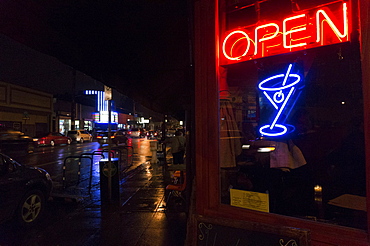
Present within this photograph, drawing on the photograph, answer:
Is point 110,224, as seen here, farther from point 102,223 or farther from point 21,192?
point 21,192

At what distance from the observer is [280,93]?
2.46 metres

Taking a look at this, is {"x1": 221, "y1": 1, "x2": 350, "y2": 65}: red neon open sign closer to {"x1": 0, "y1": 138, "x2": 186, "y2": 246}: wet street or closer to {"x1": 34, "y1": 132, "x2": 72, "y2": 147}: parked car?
{"x1": 0, "y1": 138, "x2": 186, "y2": 246}: wet street

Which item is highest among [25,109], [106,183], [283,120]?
[25,109]

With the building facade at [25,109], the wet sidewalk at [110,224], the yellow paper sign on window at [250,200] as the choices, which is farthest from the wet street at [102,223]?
the building facade at [25,109]

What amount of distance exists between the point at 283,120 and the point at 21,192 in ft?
15.3

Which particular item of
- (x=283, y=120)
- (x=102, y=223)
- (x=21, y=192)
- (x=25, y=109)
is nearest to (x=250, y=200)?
(x=283, y=120)

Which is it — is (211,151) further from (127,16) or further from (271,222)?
(127,16)

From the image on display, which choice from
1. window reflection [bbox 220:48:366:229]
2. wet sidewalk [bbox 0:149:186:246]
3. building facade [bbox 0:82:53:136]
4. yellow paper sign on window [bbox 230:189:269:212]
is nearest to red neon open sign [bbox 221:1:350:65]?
window reflection [bbox 220:48:366:229]

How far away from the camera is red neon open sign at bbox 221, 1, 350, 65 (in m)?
2.02

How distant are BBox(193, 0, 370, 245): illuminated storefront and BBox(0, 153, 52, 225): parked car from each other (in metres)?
3.54

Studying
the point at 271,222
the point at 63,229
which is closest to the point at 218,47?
the point at 271,222

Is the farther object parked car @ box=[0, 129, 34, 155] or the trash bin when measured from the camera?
parked car @ box=[0, 129, 34, 155]

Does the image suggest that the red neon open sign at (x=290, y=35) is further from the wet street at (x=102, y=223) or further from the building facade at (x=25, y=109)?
the building facade at (x=25, y=109)

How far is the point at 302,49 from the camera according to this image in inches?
84.9
